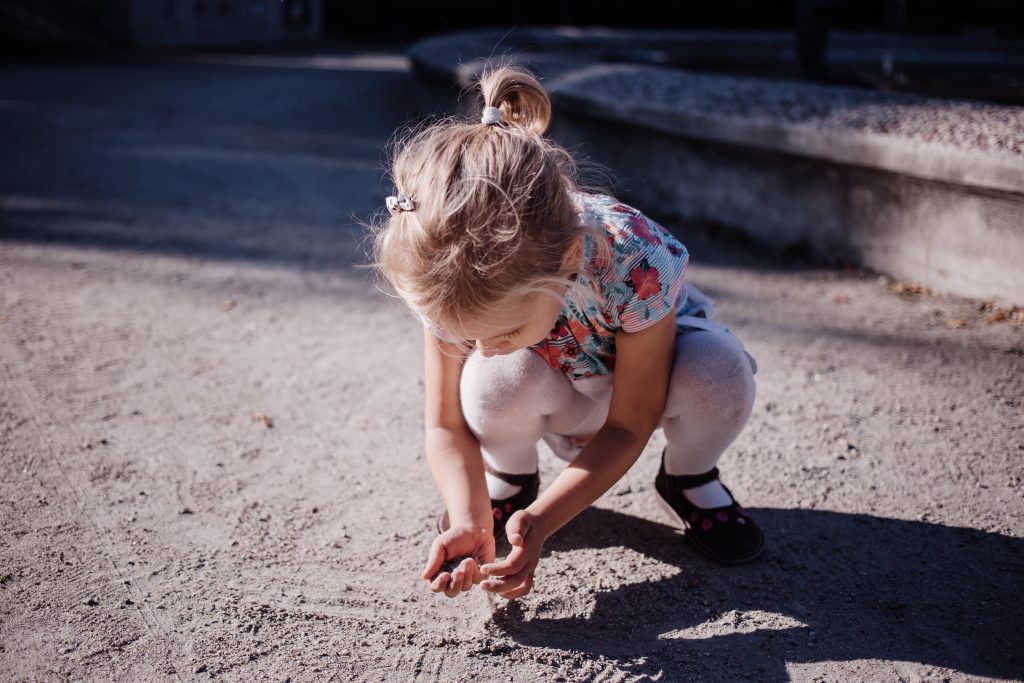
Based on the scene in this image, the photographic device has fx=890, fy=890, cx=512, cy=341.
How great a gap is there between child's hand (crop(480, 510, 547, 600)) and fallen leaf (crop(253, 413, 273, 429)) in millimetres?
1109

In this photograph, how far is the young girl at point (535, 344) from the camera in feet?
4.51

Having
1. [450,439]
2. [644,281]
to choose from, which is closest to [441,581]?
[450,439]

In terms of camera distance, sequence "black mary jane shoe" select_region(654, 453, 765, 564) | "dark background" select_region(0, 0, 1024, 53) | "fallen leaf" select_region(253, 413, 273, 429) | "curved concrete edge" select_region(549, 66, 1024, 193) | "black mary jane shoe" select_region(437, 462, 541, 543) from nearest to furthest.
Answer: "black mary jane shoe" select_region(654, 453, 765, 564)
"black mary jane shoe" select_region(437, 462, 541, 543)
"fallen leaf" select_region(253, 413, 273, 429)
"curved concrete edge" select_region(549, 66, 1024, 193)
"dark background" select_region(0, 0, 1024, 53)

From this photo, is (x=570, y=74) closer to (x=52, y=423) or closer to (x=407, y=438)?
(x=407, y=438)

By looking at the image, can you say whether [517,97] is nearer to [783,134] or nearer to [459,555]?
[459,555]

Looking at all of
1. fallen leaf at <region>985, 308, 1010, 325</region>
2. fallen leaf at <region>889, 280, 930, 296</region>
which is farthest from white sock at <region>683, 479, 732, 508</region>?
fallen leaf at <region>889, 280, 930, 296</region>

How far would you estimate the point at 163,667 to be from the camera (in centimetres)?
152

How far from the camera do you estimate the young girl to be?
1374 millimetres

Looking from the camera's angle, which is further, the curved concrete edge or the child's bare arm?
the curved concrete edge

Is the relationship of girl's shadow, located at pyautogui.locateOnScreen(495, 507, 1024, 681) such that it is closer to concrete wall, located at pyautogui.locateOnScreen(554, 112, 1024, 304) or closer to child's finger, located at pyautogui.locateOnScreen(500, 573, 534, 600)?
child's finger, located at pyautogui.locateOnScreen(500, 573, 534, 600)

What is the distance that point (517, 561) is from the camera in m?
1.46

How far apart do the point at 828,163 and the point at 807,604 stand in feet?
6.83

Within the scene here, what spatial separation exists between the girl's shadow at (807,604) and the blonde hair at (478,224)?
0.66 m

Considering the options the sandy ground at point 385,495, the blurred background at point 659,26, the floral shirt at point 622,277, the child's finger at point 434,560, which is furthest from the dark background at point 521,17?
the child's finger at point 434,560
